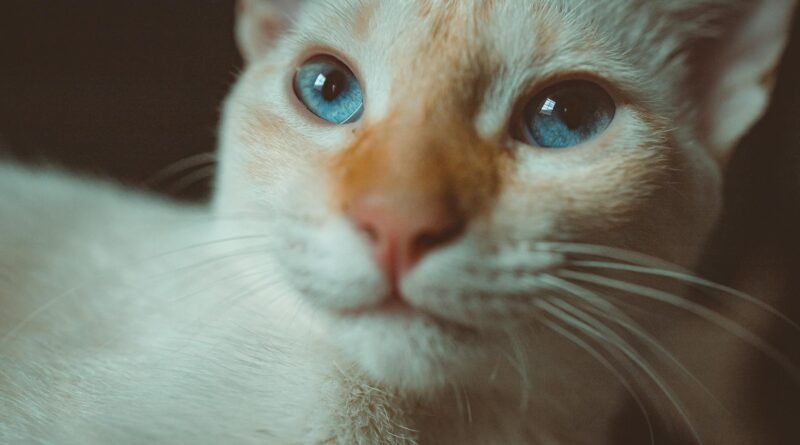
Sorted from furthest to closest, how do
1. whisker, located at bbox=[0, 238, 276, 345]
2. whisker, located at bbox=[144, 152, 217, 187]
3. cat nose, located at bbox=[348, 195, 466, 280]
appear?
whisker, located at bbox=[144, 152, 217, 187]
whisker, located at bbox=[0, 238, 276, 345]
cat nose, located at bbox=[348, 195, 466, 280]

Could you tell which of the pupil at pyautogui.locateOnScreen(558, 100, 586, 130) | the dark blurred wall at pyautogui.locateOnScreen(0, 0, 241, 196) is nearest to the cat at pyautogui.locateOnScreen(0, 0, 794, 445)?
the pupil at pyautogui.locateOnScreen(558, 100, 586, 130)

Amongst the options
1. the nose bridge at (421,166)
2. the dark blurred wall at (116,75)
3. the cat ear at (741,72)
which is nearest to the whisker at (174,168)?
the dark blurred wall at (116,75)

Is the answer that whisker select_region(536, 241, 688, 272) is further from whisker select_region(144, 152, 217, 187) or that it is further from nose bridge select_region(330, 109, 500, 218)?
whisker select_region(144, 152, 217, 187)

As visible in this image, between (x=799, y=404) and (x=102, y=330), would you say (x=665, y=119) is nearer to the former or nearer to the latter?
(x=799, y=404)

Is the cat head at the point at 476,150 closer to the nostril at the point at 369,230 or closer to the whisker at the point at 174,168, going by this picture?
the nostril at the point at 369,230

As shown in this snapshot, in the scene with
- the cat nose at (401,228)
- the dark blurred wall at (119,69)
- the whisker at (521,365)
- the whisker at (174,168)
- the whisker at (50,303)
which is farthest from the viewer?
the dark blurred wall at (119,69)

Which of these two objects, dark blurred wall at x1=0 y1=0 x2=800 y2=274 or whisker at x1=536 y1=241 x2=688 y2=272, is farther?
dark blurred wall at x1=0 y1=0 x2=800 y2=274

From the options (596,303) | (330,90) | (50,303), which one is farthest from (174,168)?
(596,303)
